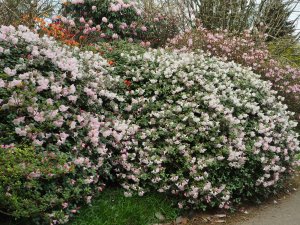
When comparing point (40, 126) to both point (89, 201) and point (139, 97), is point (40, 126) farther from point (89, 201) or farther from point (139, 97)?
point (139, 97)

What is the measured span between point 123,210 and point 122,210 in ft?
0.04

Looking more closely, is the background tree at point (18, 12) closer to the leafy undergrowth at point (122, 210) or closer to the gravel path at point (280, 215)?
the leafy undergrowth at point (122, 210)

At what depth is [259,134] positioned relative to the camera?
5.88 m

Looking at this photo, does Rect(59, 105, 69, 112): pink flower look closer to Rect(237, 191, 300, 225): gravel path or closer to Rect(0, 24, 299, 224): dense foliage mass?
Rect(0, 24, 299, 224): dense foliage mass

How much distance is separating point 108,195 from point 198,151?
1.28 meters

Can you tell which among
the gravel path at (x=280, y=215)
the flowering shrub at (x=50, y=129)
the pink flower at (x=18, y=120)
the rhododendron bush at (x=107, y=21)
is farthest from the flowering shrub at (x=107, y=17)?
the pink flower at (x=18, y=120)

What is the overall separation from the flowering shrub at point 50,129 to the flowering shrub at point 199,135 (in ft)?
1.30

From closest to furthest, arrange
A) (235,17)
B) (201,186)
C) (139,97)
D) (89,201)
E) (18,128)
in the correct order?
1. (18,128)
2. (89,201)
3. (201,186)
4. (139,97)
5. (235,17)

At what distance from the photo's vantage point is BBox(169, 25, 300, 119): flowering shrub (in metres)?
9.42

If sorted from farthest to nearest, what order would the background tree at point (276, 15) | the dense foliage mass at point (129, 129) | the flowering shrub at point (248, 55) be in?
the background tree at point (276, 15) < the flowering shrub at point (248, 55) < the dense foliage mass at point (129, 129)

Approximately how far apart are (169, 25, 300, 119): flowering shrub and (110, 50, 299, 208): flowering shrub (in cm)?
306

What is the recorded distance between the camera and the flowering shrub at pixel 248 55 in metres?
9.42

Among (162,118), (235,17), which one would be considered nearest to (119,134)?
(162,118)

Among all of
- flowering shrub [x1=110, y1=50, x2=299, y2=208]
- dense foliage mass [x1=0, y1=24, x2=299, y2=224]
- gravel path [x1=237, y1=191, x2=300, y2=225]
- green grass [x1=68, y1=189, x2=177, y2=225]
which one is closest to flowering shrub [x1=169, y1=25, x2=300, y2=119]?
dense foliage mass [x1=0, y1=24, x2=299, y2=224]
